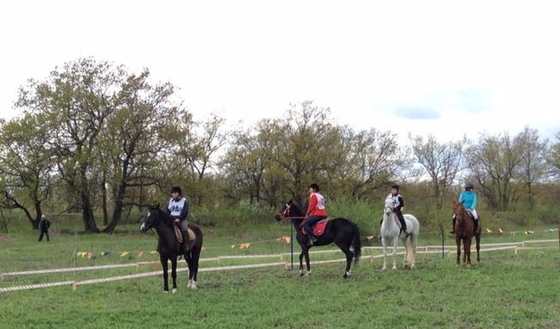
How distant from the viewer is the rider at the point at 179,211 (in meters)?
11.8

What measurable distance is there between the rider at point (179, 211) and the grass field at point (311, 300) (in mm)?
1318

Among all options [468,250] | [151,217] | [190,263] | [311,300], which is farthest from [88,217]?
[311,300]

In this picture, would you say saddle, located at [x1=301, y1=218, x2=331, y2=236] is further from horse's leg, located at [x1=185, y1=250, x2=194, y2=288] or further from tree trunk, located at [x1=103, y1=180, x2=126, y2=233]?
tree trunk, located at [x1=103, y1=180, x2=126, y2=233]

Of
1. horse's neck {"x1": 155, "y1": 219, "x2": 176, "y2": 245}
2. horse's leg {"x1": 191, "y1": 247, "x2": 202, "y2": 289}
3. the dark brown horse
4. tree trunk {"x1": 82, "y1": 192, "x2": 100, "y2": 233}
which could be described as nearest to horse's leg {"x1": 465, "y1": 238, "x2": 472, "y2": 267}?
the dark brown horse

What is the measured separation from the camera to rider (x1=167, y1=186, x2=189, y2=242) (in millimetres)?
11836

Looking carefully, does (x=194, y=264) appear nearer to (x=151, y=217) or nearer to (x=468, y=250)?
(x=151, y=217)

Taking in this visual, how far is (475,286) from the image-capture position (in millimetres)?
10977

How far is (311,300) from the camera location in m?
9.88

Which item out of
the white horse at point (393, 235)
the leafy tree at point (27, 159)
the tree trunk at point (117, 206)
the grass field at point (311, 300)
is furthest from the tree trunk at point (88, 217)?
the white horse at point (393, 235)

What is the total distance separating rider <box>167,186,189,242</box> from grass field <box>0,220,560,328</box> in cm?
132

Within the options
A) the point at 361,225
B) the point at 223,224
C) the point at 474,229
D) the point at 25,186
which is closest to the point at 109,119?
the point at 25,186

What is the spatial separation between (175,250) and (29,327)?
378cm

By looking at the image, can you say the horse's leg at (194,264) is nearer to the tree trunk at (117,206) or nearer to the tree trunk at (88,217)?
the tree trunk at (117,206)

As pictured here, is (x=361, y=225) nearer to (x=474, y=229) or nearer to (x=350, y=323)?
(x=474, y=229)
